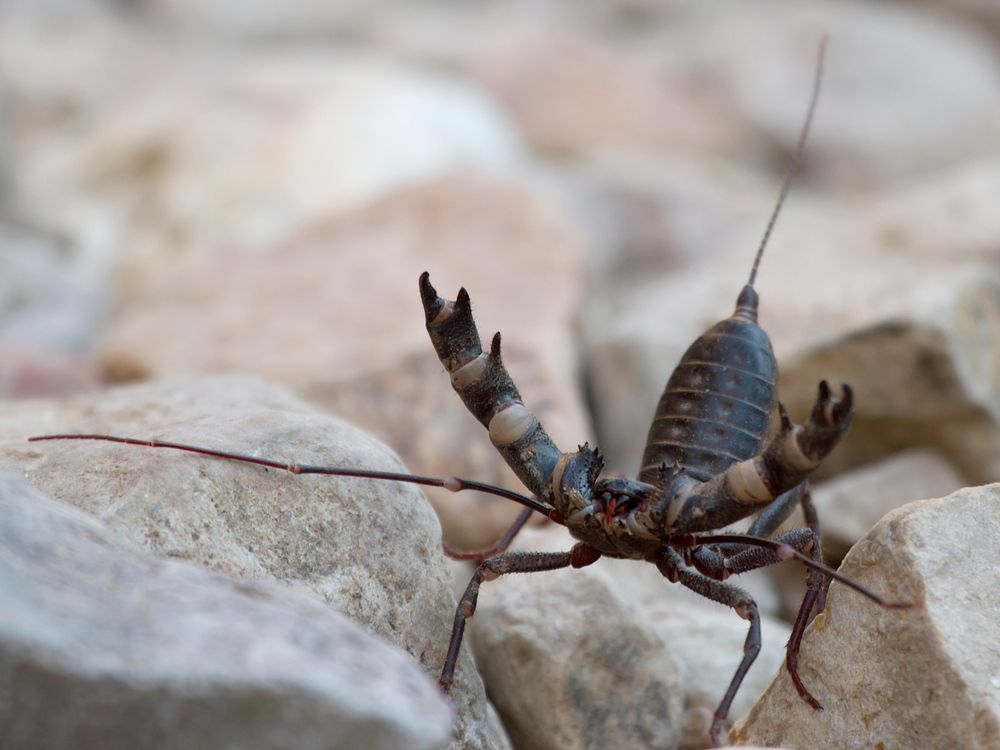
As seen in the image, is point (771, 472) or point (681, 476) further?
point (681, 476)

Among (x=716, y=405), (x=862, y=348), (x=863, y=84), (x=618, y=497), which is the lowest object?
(x=618, y=497)

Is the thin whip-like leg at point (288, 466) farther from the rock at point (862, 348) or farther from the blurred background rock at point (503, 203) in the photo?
the rock at point (862, 348)

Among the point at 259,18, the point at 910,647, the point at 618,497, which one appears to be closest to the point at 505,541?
the point at 618,497

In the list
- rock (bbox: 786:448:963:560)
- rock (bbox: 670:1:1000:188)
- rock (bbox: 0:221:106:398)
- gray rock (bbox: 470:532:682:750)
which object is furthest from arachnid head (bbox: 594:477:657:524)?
rock (bbox: 670:1:1000:188)

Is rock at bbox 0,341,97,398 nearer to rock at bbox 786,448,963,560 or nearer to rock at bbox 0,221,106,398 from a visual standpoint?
rock at bbox 0,221,106,398

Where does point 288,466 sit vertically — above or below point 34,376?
above

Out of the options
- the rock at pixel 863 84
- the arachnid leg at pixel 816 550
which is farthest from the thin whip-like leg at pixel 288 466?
the rock at pixel 863 84

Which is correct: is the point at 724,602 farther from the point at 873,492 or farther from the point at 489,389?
the point at 873,492
